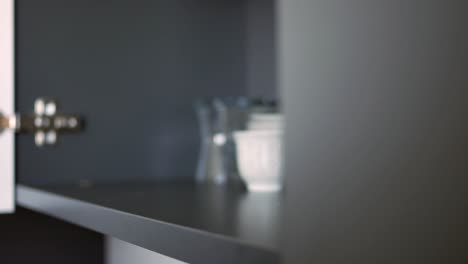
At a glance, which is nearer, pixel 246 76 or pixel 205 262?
pixel 205 262

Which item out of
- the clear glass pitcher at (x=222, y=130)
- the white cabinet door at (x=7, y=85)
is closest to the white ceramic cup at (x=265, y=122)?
the clear glass pitcher at (x=222, y=130)

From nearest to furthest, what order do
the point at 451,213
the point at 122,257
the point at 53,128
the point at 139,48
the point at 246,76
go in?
the point at 451,213, the point at 122,257, the point at 53,128, the point at 139,48, the point at 246,76

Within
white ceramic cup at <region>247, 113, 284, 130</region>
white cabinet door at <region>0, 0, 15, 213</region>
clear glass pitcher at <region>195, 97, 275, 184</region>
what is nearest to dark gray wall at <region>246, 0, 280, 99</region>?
clear glass pitcher at <region>195, 97, 275, 184</region>

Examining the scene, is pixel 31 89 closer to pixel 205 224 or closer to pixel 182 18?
pixel 182 18

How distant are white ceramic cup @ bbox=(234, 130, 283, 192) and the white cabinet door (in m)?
0.61

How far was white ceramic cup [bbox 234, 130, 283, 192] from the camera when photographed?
1021mm

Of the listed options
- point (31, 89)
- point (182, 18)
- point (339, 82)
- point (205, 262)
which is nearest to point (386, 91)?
point (339, 82)

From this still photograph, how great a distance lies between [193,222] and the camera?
0.59m

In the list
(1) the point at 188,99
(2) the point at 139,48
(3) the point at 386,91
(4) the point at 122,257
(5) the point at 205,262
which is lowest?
(4) the point at 122,257

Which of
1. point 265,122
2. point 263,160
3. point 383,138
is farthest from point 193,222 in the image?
point 265,122

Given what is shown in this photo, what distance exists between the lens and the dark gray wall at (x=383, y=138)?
14.6 inches

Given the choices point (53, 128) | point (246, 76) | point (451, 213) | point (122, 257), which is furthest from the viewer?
point (246, 76)

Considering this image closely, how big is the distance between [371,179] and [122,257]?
105 centimetres

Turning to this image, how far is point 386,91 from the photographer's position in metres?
0.38
